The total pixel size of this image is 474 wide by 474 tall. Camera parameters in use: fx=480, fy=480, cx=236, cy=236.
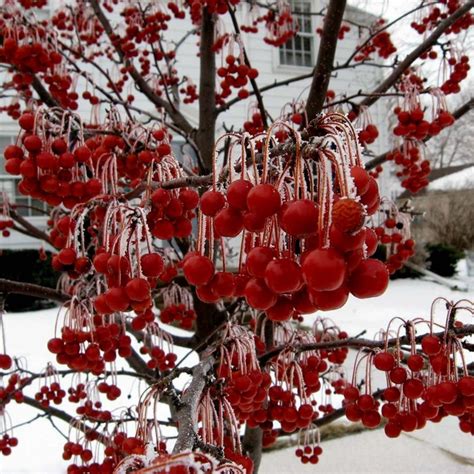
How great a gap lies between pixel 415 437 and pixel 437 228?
11.6 m

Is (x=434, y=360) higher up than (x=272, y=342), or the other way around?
(x=434, y=360)

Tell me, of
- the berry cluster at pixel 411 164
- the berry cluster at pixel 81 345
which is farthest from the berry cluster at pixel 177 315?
the berry cluster at pixel 411 164

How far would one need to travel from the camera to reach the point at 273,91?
436 inches

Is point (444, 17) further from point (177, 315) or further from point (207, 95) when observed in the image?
point (177, 315)

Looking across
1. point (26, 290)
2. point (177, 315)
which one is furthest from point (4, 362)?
point (177, 315)

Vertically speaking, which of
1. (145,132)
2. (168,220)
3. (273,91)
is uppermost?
(273,91)

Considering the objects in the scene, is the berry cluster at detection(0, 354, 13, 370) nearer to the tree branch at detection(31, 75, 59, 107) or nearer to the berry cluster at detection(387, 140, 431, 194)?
the tree branch at detection(31, 75, 59, 107)

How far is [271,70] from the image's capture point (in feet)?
36.2

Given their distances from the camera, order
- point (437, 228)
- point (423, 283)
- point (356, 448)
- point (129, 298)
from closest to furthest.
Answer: point (129, 298)
point (356, 448)
point (423, 283)
point (437, 228)

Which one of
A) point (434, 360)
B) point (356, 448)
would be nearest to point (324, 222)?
point (434, 360)

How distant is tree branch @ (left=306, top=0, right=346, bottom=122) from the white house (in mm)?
7189

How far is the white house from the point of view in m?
10.2

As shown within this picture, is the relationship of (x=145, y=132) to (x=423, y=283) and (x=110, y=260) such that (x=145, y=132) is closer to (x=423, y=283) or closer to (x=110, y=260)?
(x=110, y=260)

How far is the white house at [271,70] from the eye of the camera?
10164 mm
